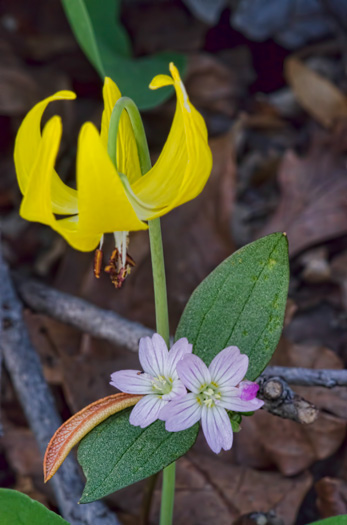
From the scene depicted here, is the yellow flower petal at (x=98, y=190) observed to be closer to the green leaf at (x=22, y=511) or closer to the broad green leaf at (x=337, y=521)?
the green leaf at (x=22, y=511)

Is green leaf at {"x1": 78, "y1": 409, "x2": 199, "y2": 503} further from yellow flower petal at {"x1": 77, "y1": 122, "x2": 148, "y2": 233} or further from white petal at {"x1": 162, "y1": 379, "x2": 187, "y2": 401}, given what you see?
yellow flower petal at {"x1": 77, "y1": 122, "x2": 148, "y2": 233}

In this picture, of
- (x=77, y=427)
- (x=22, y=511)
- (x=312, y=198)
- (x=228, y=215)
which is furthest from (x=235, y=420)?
(x=312, y=198)

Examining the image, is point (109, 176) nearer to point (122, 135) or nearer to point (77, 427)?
point (122, 135)

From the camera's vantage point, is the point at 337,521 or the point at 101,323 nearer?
the point at 337,521

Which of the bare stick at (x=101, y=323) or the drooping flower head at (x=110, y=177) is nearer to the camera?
the drooping flower head at (x=110, y=177)

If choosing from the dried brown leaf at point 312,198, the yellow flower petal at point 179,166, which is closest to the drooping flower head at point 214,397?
the yellow flower petal at point 179,166

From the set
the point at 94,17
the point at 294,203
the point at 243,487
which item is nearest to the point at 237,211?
the point at 294,203

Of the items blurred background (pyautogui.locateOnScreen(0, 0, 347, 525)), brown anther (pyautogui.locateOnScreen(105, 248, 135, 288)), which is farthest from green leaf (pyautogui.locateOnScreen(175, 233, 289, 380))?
blurred background (pyautogui.locateOnScreen(0, 0, 347, 525))
